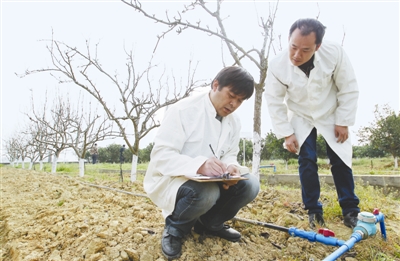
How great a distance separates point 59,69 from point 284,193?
531cm

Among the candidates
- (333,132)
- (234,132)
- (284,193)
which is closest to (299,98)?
(333,132)

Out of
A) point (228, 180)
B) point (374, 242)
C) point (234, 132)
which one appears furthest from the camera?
point (234, 132)

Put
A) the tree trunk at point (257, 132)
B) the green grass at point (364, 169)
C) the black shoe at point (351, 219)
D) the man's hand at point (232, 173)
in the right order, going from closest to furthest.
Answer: the man's hand at point (232, 173)
the black shoe at point (351, 219)
the tree trunk at point (257, 132)
the green grass at point (364, 169)

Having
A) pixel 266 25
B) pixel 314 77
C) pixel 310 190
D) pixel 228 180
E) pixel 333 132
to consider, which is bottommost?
pixel 310 190

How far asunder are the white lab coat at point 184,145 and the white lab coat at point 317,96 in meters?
0.49

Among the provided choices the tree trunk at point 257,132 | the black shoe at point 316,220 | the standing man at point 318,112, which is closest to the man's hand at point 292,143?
the standing man at point 318,112

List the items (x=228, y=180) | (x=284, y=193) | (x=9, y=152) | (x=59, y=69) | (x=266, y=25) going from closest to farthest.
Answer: (x=228, y=180) → (x=284, y=193) → (x=266, y=25) → (x=59, y=69) → (x=9, y=152)

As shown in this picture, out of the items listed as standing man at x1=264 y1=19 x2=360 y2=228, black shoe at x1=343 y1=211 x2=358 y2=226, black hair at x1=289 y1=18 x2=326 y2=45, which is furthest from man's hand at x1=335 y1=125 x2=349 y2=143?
black hair at x1=289 y1=18 x2=326 y2=45

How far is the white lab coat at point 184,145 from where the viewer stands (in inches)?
57.9

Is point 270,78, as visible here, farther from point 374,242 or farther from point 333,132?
point 374,242

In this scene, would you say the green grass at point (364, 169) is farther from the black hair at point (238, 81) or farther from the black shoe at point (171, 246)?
the black shoe at point (171, 246)

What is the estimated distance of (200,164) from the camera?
1428 mm

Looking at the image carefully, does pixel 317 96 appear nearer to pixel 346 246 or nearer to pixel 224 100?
pixel 224 100

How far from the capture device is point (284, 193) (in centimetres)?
339
